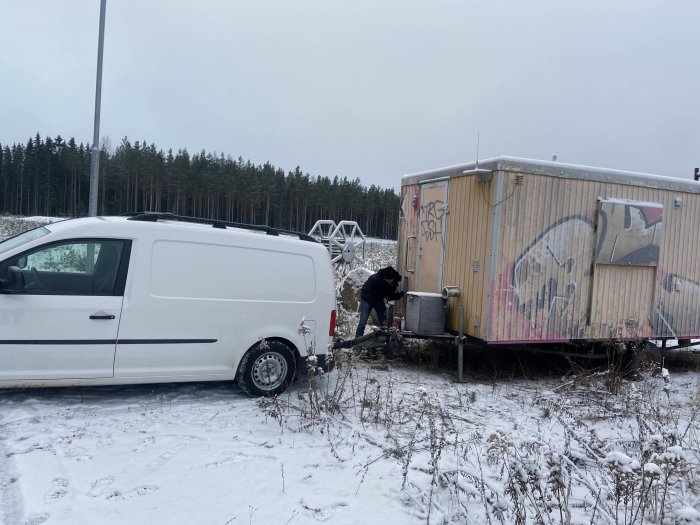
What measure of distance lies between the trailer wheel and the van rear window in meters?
5.32

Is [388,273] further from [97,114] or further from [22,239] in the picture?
[97,114]

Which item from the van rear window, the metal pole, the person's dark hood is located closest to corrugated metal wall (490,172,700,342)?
the person's dark hood

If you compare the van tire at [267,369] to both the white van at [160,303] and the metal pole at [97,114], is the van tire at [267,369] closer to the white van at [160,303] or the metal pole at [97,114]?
the white van at [160,303]

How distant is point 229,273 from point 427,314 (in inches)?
130

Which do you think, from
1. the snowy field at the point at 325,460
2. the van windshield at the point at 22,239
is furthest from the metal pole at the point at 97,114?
the snowy field at the point at 325,460

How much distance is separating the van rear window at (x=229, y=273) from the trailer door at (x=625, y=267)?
4.57m

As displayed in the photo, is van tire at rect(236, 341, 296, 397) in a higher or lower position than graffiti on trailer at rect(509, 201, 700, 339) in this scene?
lower

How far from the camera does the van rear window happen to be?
5645 mm

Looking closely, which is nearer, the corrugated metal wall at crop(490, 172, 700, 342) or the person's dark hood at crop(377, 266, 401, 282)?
the corrugated metal wall at crop(490, 172, 700, 342)

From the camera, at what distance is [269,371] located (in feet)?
20.1

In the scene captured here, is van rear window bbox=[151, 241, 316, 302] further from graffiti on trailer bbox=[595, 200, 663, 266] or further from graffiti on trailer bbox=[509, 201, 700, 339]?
graffiti on trailer bbox=[595, 200, 663, 266]

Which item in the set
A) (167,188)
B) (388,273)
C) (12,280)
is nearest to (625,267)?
(388,273)

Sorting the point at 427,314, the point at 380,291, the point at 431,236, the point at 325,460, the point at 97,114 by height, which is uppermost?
the point at 97,114

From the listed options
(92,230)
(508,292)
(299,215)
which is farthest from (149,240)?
(299,215)
